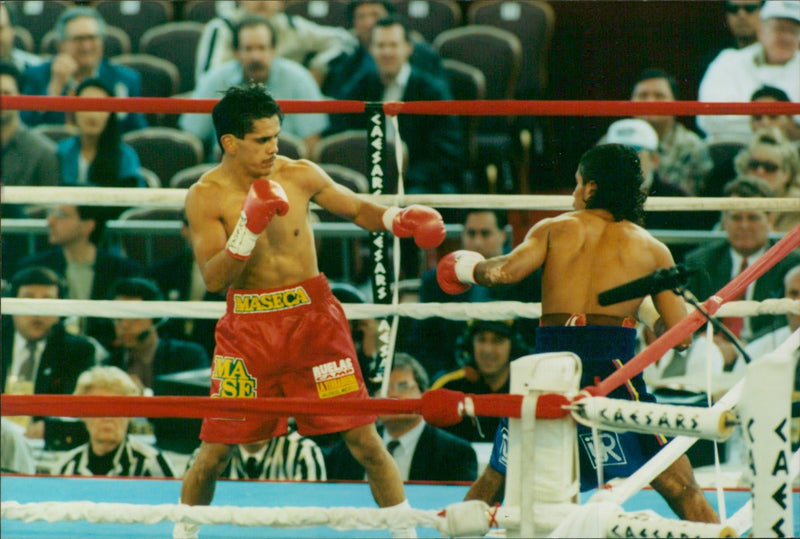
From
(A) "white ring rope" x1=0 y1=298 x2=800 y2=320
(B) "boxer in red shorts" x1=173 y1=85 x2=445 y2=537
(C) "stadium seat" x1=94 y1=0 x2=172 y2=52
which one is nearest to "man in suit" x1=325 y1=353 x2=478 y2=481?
(A) "white ring rope" x1=0 y1=298 x2=800 y2=320

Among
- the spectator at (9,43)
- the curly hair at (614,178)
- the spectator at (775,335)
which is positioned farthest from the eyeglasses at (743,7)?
the spectator at (9,43)

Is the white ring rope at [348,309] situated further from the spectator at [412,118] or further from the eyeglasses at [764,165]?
the spectator at [412,118]

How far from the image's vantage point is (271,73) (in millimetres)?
5016

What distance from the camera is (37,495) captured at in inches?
111

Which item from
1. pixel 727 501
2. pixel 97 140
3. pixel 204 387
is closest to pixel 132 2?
pixel 97 140

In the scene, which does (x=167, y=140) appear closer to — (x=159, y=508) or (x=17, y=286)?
(x=17, y=286)

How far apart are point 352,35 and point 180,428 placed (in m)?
2.60

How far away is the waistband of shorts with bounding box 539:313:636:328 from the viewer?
2264mm

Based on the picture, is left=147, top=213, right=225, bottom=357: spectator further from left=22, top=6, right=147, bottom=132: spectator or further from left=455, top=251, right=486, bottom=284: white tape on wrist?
left=455, top=251, right=486, bottom=284: white tape on wrist

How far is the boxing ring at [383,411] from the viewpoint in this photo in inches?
62.7

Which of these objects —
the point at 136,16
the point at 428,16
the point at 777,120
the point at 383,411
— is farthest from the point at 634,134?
the point at 136,16

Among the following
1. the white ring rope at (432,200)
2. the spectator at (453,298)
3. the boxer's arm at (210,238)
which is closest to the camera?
the boxer's arm at (210,238)

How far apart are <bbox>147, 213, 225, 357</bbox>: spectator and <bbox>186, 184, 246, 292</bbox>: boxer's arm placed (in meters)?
1.87

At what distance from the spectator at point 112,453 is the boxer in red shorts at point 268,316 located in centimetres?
106
